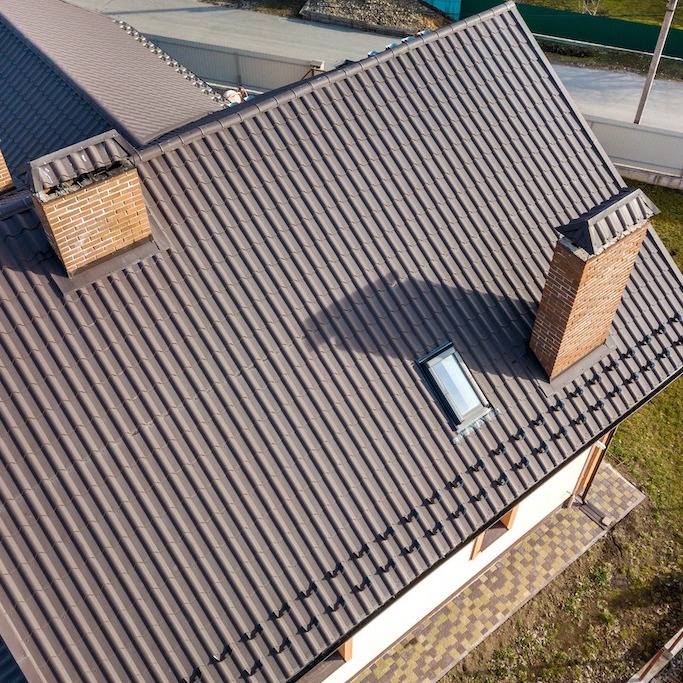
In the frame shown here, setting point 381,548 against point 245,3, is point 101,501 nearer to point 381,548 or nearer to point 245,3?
point 381,548

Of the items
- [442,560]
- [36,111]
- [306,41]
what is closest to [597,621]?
[442,560]

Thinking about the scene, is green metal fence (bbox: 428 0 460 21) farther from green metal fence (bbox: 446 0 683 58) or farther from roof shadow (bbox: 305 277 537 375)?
roof shadow (bbox: 305 277 537 375)

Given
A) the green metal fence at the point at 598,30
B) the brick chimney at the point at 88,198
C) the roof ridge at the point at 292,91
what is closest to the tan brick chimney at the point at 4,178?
the roof ridge at the point at 292,91

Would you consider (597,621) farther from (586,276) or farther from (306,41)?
(306,41)

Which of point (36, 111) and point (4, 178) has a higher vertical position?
point (36, 111)

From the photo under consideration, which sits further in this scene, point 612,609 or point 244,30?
point 244,30

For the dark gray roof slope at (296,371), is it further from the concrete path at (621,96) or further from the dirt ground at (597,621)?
the concrete path at (621,96)
